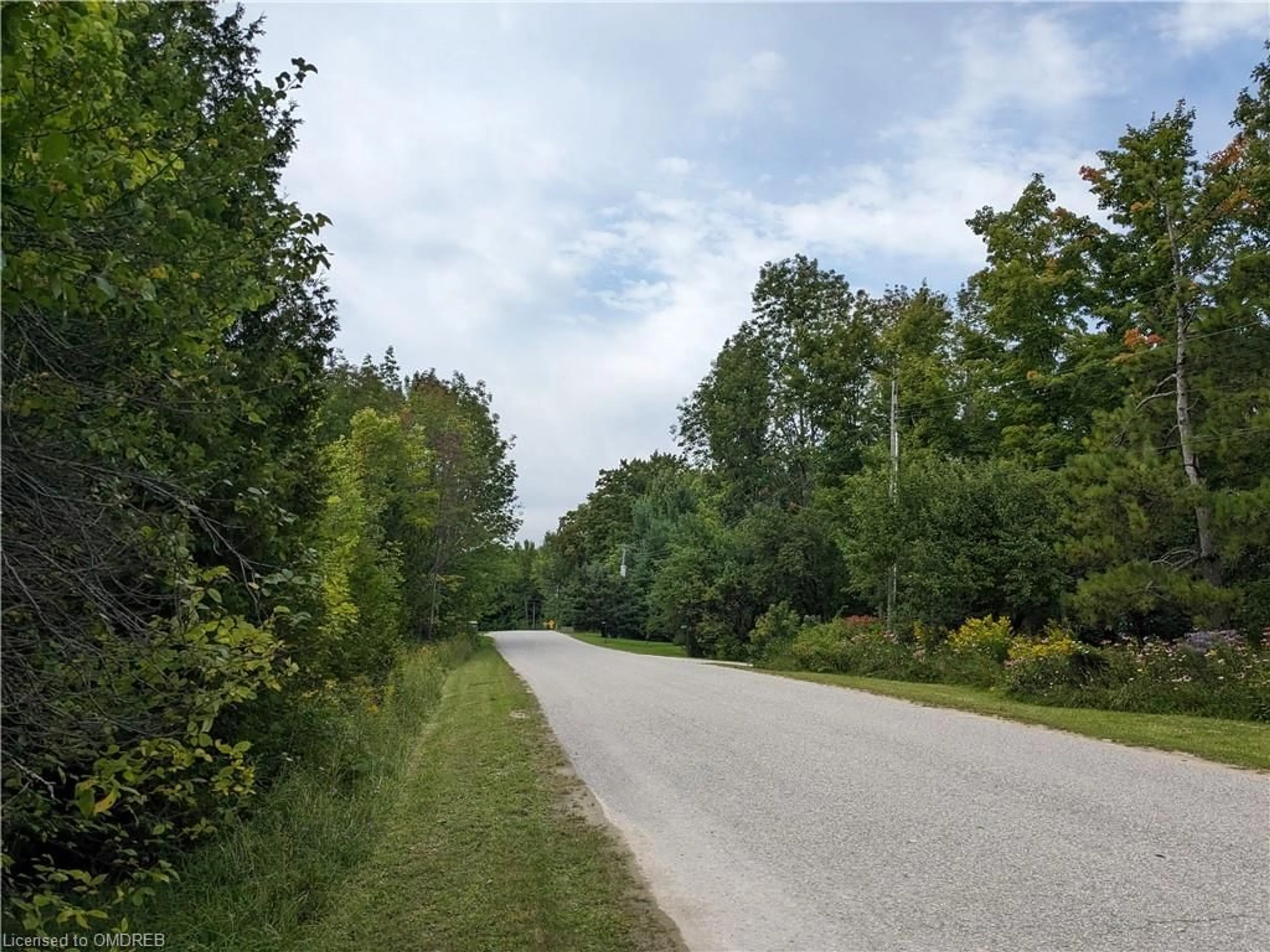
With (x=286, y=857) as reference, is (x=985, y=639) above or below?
above

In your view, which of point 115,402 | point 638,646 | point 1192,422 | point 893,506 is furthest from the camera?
point 638,646

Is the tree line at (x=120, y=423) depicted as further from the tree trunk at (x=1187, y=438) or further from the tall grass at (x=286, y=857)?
the tree trunk at (x=1187, y=438)

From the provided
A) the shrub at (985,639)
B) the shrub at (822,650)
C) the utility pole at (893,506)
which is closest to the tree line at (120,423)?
the shrub at (985,639)

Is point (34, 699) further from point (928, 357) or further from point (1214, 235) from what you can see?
point (928, 357)

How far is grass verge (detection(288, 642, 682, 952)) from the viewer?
13.4 feet

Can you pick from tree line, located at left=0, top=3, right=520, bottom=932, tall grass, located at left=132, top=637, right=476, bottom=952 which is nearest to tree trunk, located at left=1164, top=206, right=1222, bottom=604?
tall grass, located at left=132, top=637, right=476, bottom=952

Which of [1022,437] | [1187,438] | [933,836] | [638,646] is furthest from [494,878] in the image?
[638,646]

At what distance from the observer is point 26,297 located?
2.34m

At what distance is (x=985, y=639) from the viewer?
1722 cm

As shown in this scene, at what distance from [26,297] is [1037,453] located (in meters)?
25.8

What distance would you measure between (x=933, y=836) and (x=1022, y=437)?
22673 millimetres

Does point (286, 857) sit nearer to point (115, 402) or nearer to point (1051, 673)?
point (115, 402)

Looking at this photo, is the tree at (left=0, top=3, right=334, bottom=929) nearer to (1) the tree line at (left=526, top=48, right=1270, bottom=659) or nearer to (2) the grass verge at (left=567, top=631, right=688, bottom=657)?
(1) the tree line at (left=526, top=48, right=1270, bottom=659)

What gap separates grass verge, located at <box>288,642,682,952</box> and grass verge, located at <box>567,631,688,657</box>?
2498 cm
